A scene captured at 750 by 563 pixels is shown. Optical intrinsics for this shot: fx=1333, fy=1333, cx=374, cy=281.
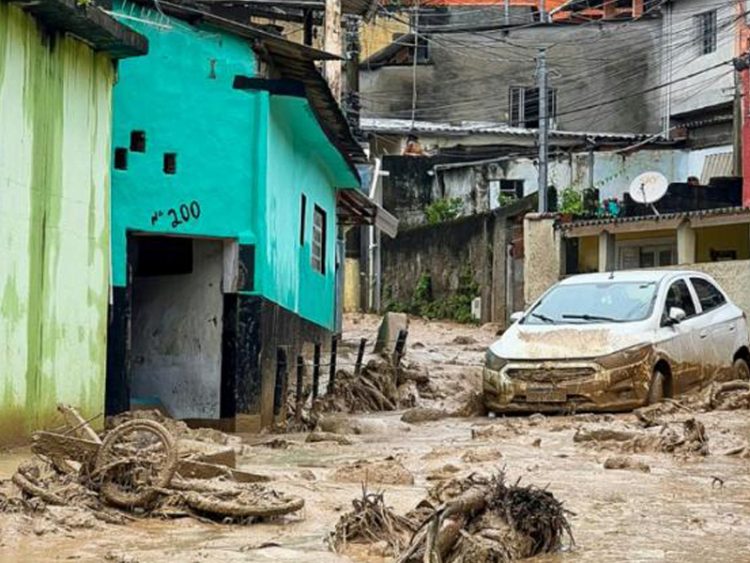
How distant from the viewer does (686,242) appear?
27844mm

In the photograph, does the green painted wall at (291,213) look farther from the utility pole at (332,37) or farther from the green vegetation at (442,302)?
the green vegetation at (442,302)

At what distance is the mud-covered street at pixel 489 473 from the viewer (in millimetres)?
6625

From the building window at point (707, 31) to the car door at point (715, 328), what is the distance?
29.2 metres

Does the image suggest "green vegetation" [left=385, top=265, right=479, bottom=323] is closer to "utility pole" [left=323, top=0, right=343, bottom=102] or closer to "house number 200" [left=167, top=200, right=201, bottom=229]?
"utility pole" [left=323, top=0, right=343, bottom=102]

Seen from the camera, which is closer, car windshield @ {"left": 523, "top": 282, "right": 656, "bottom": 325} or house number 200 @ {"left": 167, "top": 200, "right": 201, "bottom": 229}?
house number 200 @ {"left": 167, "top": 200, "right": 201, "bottom": 229}

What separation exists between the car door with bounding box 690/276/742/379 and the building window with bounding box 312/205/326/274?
6.39 metres

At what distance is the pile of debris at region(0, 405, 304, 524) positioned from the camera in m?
7.31

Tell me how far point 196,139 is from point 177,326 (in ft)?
7.30

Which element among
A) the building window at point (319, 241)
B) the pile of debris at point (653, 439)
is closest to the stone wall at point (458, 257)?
the building window at point (319, 241)

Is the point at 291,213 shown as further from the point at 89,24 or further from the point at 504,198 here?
the point at 504,198

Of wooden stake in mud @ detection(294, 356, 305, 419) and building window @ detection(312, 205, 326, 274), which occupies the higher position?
building window @ detection(312, 205, 326, 274)

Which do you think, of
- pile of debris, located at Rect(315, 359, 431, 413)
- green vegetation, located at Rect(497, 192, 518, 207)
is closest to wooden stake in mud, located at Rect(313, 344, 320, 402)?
pile of debris, located at Rect(315, 359, 431, 413)

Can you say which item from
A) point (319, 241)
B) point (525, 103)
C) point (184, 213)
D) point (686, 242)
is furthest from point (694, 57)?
point (184, 213)

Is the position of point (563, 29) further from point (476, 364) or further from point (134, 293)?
point (134, 293)
